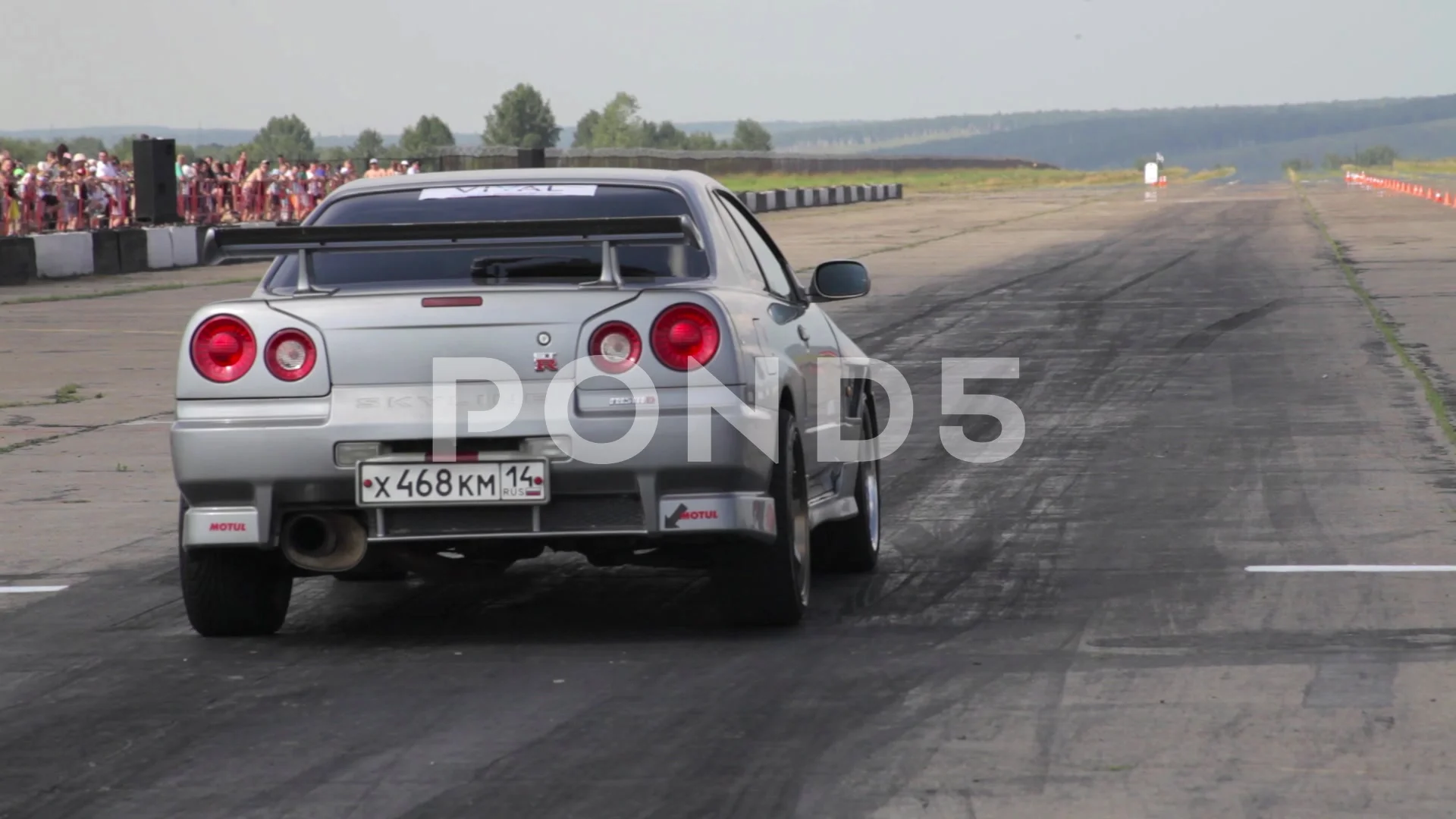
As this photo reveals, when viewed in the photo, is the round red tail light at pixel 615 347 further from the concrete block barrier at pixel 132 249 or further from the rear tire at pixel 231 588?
the concrete block barrier at pixel 132 249

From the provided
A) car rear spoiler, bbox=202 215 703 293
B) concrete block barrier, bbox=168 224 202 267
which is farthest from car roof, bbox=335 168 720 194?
concrete block barrier, bbox=168 224 202 267

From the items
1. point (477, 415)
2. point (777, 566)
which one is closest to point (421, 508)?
point (477, 415)

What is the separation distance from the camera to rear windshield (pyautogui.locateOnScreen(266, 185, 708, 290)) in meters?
6.74

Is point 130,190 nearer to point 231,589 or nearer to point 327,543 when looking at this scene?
point 231,589

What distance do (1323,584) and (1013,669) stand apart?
5.87 feet

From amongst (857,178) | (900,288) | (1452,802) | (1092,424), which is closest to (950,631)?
(1452,802)

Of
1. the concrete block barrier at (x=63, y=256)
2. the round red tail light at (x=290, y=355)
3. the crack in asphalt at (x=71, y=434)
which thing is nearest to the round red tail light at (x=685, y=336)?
the round red tail light at (x=290, y=355)

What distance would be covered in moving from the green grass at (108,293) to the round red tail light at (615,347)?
65.3 ft

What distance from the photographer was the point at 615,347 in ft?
20.5

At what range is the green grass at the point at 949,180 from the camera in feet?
296

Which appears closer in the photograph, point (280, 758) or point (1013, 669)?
point (280, 758)

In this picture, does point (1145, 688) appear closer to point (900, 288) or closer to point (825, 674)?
point (825, 674)

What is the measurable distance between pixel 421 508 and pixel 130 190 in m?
31.3

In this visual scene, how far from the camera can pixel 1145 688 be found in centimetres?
586
